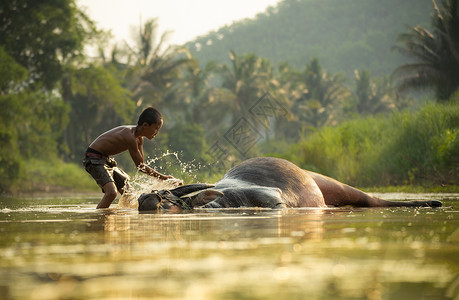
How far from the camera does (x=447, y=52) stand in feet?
118

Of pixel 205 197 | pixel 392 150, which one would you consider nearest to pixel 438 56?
pixel 392 150

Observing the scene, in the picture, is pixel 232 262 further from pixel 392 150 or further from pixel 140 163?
pixel 392 150

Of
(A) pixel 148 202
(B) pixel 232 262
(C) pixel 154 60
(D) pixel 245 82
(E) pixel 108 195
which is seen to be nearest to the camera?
(B) pixel 232 262

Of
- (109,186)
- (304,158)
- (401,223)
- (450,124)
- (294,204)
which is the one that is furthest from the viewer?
(304,158)

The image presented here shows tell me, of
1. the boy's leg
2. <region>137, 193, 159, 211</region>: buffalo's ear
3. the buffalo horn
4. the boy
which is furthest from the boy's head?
<region>137, 193, 159, 211</region>: buffalo's ear

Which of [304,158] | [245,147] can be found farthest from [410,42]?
[304,158]

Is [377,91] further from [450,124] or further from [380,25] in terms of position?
[450,124]

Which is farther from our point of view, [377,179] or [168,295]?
[377,179]

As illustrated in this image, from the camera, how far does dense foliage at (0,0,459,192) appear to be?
18.7 m

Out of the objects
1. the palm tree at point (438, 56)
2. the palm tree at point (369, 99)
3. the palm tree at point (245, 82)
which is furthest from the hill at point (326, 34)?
the palm tree at point (438, 56)

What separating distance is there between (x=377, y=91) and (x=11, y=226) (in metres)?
80.6

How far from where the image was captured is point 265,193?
6.68 meters

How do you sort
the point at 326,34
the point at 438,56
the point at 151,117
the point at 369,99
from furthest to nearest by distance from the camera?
1. the point at 326,34
2. the point at 369,99
3. the point at 438,56
4. the point at 151,117

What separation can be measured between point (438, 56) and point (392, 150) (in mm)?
20347
